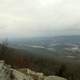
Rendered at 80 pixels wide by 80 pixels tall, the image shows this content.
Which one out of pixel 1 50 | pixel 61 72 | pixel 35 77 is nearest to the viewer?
pixel 35 77

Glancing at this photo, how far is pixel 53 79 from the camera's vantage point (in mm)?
27078

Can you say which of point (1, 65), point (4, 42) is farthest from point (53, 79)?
point (4, 42)

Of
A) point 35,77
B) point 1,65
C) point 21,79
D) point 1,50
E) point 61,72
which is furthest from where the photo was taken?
point 1,50

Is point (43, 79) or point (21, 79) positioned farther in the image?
point (43, 79)

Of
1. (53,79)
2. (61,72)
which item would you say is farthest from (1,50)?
(53,79)

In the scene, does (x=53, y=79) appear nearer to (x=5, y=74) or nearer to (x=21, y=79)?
(x=21, y=79)

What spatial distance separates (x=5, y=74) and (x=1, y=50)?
57.2 metres

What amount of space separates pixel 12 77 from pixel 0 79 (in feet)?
6.46

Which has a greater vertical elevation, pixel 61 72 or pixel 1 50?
pixel 1 50

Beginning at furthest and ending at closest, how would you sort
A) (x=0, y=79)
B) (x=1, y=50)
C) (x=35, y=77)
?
1. (x=1, y=50)
2. (x=35, y=77)
3. (x=0, y=79)

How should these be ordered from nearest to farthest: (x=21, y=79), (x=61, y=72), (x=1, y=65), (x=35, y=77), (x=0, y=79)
Result: 1. (x=0, y=79)
2. (x=1, y=65)
3. (x=21, y=79)
4. (x=35, y=77)
5. (x=61, y=72)

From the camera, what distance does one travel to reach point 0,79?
675 inches

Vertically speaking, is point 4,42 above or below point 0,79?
above

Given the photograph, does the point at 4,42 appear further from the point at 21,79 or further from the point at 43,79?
the point at 21,79
